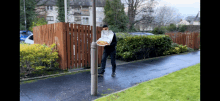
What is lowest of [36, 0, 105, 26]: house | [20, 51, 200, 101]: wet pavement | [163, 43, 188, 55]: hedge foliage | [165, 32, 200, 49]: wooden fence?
[20, 51, 200, 101]: wet pavement

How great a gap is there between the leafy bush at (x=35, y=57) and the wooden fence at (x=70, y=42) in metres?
0.35

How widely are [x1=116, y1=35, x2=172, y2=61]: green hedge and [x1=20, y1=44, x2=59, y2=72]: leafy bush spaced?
425cm

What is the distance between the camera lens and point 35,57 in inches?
237

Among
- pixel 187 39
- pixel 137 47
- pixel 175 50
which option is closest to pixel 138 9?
pixel 187 39

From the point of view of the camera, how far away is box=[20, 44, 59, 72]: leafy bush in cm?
572

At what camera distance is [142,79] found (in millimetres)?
5973

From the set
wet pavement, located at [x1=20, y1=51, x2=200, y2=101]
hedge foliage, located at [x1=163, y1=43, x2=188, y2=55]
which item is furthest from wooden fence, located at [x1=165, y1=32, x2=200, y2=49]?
wet pavement, located at [x1=20, y1=51, x2=200, y2=101]

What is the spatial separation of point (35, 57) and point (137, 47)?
586 cm

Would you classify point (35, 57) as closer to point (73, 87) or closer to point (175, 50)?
point (73, 87)

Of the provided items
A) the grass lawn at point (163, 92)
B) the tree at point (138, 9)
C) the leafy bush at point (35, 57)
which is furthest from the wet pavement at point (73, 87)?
the tree at point (138, 9)

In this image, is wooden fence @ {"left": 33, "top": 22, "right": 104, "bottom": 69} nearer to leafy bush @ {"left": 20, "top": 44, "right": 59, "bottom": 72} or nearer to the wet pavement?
leafy bush @ {"left": 20, "top": 44, "right": 59, "bottom": 72}

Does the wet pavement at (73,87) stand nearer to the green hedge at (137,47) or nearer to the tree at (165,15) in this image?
the green hedge at (137,47)

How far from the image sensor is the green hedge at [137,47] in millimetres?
9657
